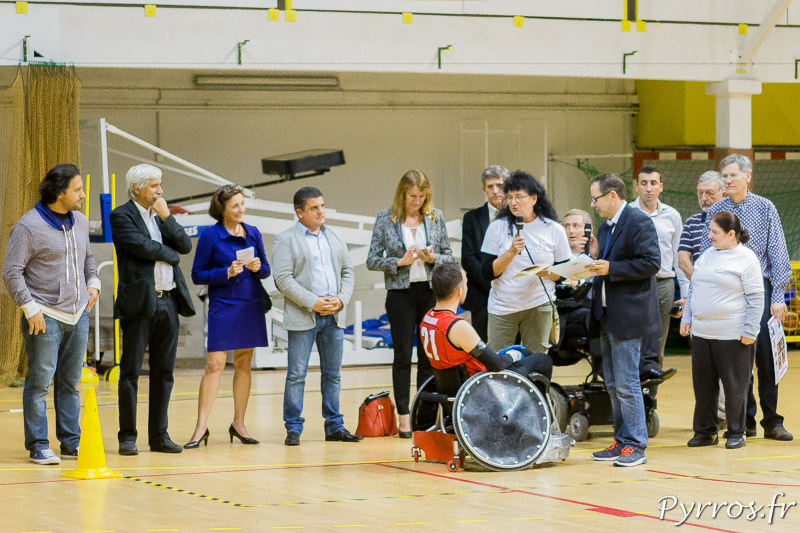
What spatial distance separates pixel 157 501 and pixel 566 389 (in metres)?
2.85

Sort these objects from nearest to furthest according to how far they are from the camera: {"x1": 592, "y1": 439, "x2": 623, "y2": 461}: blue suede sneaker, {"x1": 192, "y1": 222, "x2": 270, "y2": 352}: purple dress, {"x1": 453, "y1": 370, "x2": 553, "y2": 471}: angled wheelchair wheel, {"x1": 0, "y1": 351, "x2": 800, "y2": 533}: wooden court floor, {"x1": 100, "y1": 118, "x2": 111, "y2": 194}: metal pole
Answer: {"x1": 0, "y1": 351, "x2": 800, "y2": 533}: wooden court floor → {"x1": 453, "y1": 370, "x2": 553, "y2": 471}: angled wheelchair wheel → {"x1": 592, "y1": 439, "x2": 623, "y2": 461}: blue suede sneaker → {"x1": 192, "y1": 222, "x2": 270, "y2": 352}: purple dress → {"x1": 100, "y1": 118, "x2": 111, "y2": 194}: metal pole

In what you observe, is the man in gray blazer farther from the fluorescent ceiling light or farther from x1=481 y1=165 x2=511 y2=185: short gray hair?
the fluorescent ceiling light

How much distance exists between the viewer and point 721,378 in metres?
7.09

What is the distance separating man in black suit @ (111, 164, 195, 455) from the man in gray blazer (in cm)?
64

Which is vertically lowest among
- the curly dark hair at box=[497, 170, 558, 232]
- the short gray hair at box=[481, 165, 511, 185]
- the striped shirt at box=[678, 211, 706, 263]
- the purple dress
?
the purple dress

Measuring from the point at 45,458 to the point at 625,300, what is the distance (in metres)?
3.19

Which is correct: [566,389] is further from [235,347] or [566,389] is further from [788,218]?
[788,218]

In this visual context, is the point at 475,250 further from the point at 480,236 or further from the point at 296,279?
the point at 296,279

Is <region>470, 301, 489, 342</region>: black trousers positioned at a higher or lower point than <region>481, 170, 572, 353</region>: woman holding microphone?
lower

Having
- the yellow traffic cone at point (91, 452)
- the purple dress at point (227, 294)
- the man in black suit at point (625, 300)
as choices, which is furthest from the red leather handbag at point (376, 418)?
the yellow traffic cone at point (91, 452)

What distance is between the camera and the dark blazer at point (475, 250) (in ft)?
25.1

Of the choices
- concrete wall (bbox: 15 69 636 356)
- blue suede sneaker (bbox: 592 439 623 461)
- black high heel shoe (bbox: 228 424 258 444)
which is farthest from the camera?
concrete wall (bbox: 15 69 636 356)

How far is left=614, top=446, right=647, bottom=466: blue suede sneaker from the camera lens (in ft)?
20.7

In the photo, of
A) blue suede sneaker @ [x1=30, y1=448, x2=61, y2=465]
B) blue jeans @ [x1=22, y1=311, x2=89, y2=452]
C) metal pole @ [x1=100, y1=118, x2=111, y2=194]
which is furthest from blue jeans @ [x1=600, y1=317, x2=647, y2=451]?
metal pole @ [x1=100, y1=118, x2=111, y2=194]
